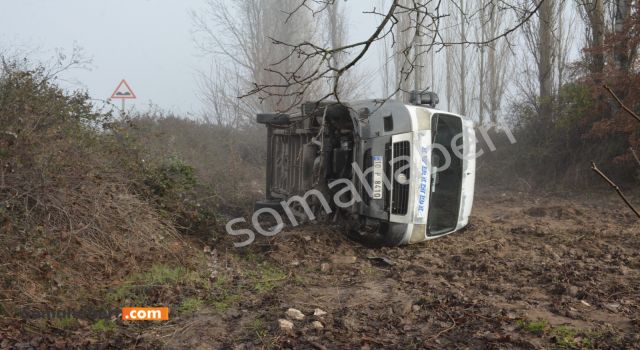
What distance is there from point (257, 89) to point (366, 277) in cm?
306

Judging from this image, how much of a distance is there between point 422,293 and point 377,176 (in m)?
2.00

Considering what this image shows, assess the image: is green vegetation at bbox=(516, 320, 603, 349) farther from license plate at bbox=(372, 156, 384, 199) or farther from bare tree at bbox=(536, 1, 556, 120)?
bare tree at bbox=(536, 1, 556, 120)

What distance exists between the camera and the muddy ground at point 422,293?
3.91 m

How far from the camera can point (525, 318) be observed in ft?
13.6

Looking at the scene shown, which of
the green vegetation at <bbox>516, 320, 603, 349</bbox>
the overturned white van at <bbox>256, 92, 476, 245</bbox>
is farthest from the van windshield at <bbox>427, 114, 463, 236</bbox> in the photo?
the green vegetation at <bbox>516, 320, 603, 349</bbox>

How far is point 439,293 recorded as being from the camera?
5.04m

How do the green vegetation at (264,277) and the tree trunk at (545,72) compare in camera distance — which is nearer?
the green vegetation at (264,277)

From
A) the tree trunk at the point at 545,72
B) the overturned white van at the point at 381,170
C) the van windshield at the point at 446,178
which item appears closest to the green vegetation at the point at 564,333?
the overturned white van at the point at 381,170

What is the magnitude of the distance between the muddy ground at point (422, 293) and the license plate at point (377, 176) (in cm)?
77

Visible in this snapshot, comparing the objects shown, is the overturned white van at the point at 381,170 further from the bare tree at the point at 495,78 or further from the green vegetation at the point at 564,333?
the bare tree at the point at 495,78

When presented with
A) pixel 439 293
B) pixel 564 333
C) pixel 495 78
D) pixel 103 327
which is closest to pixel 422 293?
pixel 439 293

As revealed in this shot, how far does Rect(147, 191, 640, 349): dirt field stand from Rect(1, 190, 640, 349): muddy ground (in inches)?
0.5

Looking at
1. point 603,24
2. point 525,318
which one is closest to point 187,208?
point 525,318

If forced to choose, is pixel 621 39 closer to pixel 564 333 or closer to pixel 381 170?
pixel 381 170
